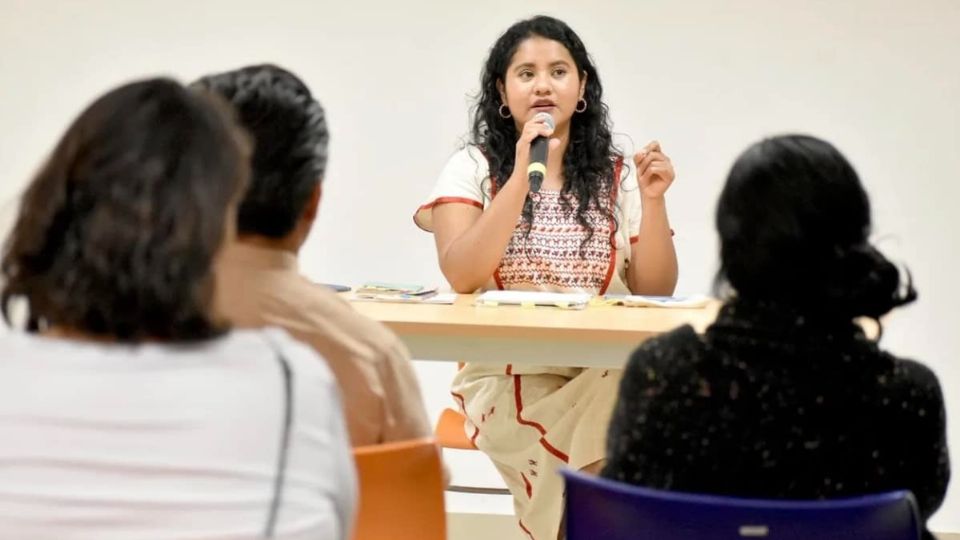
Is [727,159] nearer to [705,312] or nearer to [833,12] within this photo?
[833,12]

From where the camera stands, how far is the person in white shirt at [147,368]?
943mm

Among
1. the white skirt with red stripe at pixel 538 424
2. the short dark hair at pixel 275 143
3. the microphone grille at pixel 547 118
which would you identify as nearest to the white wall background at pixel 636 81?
the microphone grille at pixel 547 118

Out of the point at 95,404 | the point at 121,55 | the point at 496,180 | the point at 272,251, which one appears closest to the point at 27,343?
the point at 95,404

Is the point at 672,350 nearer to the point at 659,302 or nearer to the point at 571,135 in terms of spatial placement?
the point at 659,302

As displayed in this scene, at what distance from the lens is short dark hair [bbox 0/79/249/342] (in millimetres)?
984

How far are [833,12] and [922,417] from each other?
2.44 metres

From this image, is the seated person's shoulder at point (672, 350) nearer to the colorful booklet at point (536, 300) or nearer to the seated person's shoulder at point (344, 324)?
the seated person's shoulder at point (344, 324)

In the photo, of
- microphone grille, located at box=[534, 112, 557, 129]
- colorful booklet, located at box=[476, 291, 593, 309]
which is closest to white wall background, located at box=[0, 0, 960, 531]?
microphone grille, located at box=[534, 112, 557, 129]

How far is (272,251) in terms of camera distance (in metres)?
1.40

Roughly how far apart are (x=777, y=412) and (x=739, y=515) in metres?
0.17

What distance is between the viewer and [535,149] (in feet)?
8.57

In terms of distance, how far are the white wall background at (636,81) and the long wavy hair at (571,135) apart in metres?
0.68

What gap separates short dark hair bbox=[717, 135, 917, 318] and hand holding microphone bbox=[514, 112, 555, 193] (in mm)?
1206

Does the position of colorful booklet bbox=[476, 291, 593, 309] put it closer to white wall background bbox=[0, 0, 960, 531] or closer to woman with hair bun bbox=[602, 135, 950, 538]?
woman with hair bun bbox=[602, 135, 950, 538]
